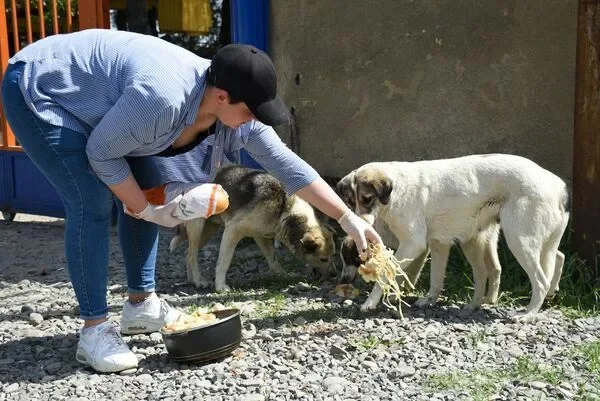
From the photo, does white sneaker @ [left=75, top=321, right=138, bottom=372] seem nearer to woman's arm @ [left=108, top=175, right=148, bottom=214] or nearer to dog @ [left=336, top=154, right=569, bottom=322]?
woman's arm @ [left=108, top=175, right=148, bottom=214]

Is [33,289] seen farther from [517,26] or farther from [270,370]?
[517,26]

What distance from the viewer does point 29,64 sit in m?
3.96

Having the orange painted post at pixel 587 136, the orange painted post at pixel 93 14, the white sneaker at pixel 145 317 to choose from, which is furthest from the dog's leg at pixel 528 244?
the orange painted post at pixel 93 14

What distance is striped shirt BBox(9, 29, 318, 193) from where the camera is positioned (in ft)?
12.1

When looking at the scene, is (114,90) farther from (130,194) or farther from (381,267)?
(381,267)

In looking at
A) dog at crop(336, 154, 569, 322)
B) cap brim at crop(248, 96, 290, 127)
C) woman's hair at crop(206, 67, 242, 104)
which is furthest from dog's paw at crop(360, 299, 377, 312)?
woman's hair at crop(206, 67, 242, 104)

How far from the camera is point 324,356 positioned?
4562 millimetres

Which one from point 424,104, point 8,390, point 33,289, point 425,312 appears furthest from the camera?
point 424,104

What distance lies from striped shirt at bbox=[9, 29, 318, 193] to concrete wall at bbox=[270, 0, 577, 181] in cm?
344

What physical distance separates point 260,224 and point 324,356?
7.40ft

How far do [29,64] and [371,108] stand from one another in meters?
4.27

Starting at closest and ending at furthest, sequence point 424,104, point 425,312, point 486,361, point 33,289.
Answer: point 486,361 → point 425,312 → point 33,289 → point 424,104

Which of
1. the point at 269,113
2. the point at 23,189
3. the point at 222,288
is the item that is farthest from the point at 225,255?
the point at 23,189

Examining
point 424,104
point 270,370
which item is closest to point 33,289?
point 270,370
